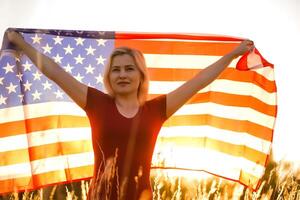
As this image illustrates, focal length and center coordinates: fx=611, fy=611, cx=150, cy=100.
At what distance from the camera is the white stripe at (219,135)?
Answer: 580 cm

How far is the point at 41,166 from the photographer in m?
5.43

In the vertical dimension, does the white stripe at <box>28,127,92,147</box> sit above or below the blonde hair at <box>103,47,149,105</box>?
below

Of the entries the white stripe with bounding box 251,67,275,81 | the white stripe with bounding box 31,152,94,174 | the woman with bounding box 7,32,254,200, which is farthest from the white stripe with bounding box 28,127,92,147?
the white stripe with bounding box 251,67,275,81

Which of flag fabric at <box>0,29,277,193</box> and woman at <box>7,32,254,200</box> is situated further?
flag fabric at <box>0,29,277,193</box>

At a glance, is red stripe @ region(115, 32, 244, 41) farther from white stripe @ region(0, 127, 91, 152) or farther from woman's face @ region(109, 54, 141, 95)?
woman's face @ region(109, 54, 141, 95)

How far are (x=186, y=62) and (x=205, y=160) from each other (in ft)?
3.12

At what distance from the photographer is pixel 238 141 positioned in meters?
5.96

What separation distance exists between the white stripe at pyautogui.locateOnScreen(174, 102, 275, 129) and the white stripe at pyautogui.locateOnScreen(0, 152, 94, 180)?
3.55 feet

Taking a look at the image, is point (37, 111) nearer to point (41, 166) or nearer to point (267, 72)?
point (41, 166)

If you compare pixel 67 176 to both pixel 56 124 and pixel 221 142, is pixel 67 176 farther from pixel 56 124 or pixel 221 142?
pixel 221 142

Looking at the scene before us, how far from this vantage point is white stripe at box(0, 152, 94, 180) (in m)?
5.39

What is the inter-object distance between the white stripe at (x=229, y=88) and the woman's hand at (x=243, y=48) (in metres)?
0.81

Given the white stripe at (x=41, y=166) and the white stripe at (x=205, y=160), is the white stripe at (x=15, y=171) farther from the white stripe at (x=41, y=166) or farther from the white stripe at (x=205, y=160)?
the white stripe at (x=205, y=160)

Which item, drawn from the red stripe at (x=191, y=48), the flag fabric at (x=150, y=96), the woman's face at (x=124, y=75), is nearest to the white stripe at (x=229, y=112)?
the flag fabric at (x=150, y=96)
